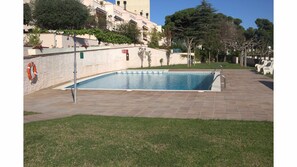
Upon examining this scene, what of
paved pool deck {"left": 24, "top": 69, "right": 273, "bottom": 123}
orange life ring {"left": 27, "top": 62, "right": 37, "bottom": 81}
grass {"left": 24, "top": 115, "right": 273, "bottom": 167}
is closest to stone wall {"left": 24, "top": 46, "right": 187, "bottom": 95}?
orange life ring {"left": 27, "top": 62, "right": 37, "bottom": 81}

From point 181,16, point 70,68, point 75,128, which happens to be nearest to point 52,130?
point 75,128

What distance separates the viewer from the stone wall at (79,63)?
497 inches

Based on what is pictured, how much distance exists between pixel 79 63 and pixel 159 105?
35.5ft

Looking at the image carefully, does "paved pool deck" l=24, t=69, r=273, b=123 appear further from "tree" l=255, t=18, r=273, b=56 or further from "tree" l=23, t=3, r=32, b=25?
"tree" l=255, t=18, r=273, b=56

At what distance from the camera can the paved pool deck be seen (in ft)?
23.7

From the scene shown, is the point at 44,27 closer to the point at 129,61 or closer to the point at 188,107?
the point at 129,61

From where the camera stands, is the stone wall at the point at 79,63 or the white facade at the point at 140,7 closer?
the stone wall at the point at 79,63

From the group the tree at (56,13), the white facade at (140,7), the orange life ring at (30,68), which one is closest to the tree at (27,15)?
the tree at (56,13)

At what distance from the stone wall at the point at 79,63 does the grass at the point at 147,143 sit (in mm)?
6530

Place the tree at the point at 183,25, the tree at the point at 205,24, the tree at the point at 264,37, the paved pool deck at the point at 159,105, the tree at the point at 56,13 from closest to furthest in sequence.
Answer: the paved pool deck at the point at 159,105 < the tree at the point at 56,13 < the tree at the point at 264,37 < the tree at the point at 205,24 < the tree at the point at 183,25

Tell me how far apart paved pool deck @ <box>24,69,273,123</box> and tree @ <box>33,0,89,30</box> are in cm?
1682

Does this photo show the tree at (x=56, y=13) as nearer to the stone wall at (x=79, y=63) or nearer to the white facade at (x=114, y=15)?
the stone wall at (x=79, y=63)

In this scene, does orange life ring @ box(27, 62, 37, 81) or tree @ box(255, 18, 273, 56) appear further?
tree @ box(255, 18, 273, 56)

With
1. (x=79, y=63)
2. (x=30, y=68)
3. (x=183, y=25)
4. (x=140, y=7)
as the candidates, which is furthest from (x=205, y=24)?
(x=30, y=68)
